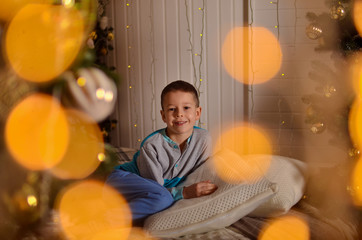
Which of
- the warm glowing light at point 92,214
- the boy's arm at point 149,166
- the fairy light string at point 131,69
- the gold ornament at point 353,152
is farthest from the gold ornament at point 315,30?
the fairy light string at point 131,69

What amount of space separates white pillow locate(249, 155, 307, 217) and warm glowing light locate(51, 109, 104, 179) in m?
0.86

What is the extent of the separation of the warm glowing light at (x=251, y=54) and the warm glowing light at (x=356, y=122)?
3.73 feet

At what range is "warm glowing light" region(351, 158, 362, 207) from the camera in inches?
65.4

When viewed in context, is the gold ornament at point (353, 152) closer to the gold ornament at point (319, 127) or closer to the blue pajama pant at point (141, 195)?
the gold ornament at point (319, 127)

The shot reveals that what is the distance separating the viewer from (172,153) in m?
1.86

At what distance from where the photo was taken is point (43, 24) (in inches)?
29.0

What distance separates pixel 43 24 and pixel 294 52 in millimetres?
2421

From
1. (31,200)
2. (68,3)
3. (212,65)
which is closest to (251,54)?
(212,65)

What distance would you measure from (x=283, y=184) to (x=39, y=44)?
4.02ft

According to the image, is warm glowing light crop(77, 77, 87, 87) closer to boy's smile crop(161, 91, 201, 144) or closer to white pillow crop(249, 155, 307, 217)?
white pillow crop(249, 155, 307, 217)

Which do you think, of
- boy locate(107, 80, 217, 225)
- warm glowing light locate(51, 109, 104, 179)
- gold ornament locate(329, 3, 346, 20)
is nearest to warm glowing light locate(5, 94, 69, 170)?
warm glowing light locate(51, 109, 104, 179)

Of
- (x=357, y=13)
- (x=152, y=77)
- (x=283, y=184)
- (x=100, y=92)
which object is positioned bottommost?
(x=283, y=184)

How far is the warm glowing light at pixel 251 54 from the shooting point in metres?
2.86

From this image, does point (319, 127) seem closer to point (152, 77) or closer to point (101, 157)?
point (101, 157)
